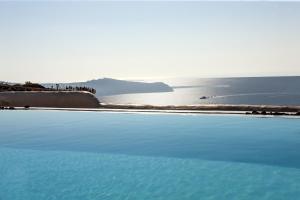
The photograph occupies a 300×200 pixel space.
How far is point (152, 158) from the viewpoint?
7.96m

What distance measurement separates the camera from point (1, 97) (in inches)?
694

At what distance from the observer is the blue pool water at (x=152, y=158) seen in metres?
5.99

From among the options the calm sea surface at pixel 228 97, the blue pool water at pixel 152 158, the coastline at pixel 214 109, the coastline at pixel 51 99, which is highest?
the calm sea surface at pixel 228 97

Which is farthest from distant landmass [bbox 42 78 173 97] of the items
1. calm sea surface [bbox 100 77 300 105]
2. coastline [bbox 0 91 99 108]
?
coastline [bbox 0 91 99 108]

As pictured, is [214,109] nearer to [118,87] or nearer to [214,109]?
[214,109]

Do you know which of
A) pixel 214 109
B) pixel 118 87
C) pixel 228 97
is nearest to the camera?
pixel 214 109

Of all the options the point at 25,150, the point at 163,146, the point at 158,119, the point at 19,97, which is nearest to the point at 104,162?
the point at 163,146

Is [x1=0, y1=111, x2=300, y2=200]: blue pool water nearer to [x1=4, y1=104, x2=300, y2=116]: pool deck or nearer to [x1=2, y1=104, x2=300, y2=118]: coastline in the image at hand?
[x1=2, y1=104, x2=300, y2=118]: coastline

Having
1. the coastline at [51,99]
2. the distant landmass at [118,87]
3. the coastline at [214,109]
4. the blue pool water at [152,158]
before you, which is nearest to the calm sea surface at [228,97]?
the distant landmass at [118,87]

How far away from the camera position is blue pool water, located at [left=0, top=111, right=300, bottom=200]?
599 centimetres

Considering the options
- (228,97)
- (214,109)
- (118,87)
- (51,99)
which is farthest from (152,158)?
(118,87)

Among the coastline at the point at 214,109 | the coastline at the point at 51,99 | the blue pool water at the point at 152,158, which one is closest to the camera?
the blue pool water at the point at 152,158

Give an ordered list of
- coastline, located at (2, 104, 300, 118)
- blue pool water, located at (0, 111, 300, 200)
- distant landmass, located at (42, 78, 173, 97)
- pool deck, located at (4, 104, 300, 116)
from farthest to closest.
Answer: distant landmass, located at (42, 78, 173, 97)
pool deck, located at (4, 104, 300, 116)
coastline, located at (2, 104, 300, 118)
blue pool water, located at (0, 111, 300, 200)

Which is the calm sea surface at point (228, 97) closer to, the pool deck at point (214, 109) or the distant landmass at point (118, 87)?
the distant landmass at point (118, 87)
